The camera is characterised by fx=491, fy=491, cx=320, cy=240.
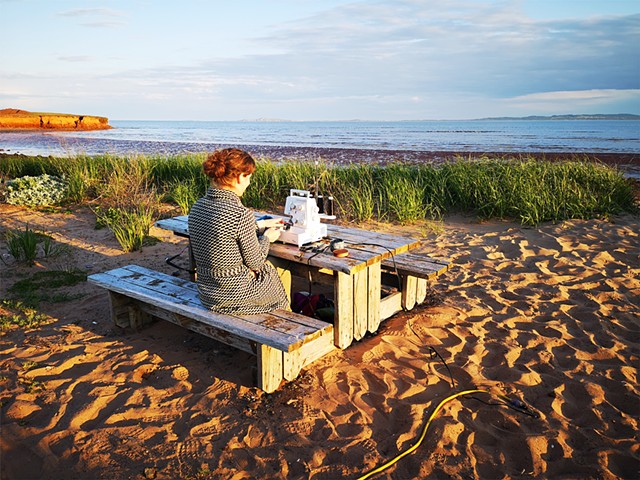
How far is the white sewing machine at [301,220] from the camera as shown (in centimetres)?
371

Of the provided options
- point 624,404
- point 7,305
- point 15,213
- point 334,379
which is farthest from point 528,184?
point 15,213

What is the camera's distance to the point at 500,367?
3484 mm

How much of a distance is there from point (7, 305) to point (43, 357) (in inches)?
49.6

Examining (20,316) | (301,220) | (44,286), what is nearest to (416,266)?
(301,220)

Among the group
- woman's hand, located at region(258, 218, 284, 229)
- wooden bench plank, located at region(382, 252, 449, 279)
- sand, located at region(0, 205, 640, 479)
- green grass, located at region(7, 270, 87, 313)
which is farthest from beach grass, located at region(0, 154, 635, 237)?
woman's hand, located at region(258, 218, 284, 229)

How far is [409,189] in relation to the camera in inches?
311

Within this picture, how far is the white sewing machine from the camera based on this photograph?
12.2 feet

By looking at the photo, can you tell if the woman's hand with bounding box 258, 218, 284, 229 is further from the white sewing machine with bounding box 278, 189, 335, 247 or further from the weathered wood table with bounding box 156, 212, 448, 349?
the weathered wood table with bounding box 156, 212, 448, 349

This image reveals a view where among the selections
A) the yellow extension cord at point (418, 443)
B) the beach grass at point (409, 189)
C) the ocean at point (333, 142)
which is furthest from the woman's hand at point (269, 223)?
the ocean at point (333, 142)

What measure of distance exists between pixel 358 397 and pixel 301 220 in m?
1.38

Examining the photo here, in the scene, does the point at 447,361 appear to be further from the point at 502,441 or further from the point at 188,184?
the point at 188,184

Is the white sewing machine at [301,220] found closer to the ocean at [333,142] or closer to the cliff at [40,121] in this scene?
the ocean at [333,142]

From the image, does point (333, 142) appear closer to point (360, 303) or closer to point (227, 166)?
point (360, 303)

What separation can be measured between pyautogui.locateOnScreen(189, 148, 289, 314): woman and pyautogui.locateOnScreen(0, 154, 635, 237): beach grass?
338 centimetres
